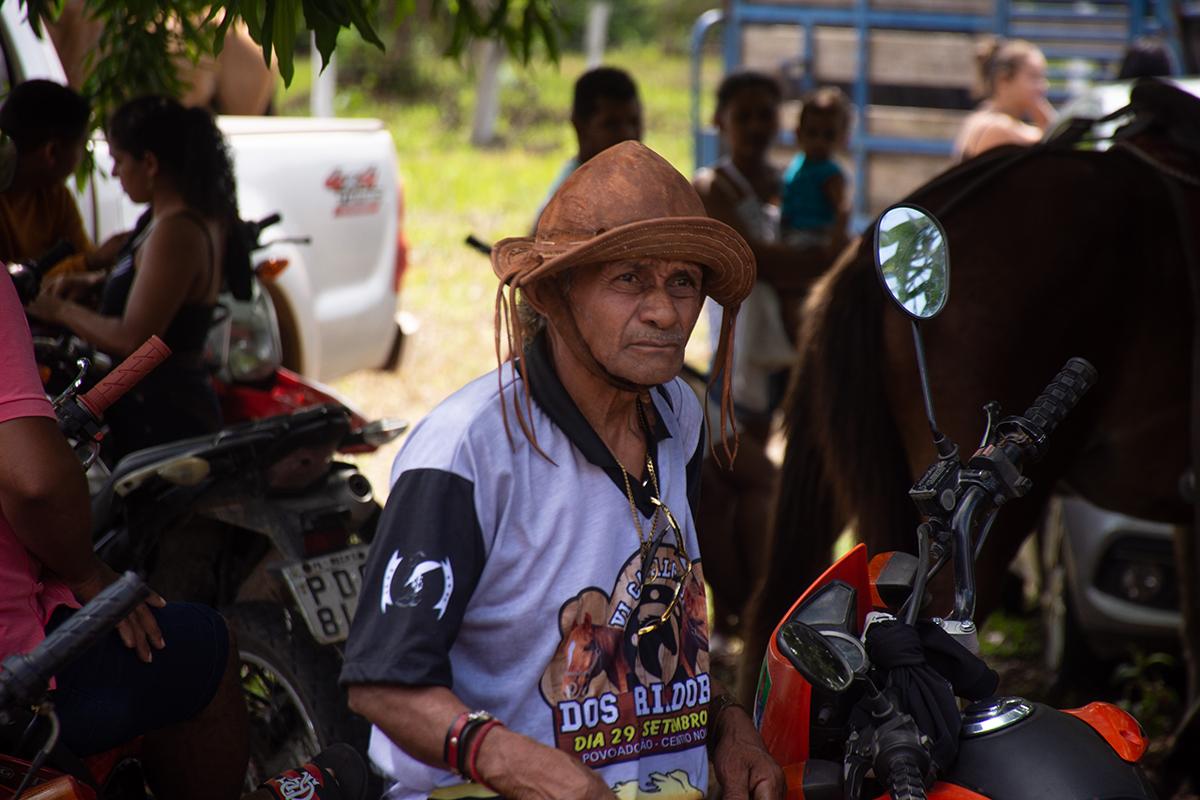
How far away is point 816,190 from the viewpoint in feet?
20.9

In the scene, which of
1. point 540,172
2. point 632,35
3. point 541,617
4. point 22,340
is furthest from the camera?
point 632,35

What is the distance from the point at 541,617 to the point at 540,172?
684 inches

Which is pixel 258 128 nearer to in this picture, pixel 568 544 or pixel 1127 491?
pixel 1127 491

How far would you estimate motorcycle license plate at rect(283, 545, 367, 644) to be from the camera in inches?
120

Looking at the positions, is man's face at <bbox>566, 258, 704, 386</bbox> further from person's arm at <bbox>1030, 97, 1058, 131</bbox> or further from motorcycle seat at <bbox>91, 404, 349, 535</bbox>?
person's arm at <bbox>1030, 97, 1058, 131</bbox>

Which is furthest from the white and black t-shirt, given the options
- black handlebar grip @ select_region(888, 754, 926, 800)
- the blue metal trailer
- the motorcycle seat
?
the blue metal trailer

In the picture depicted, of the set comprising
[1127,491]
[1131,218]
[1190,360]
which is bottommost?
[1127,491]

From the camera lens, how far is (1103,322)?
156 inches

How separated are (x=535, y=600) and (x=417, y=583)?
0.66ft

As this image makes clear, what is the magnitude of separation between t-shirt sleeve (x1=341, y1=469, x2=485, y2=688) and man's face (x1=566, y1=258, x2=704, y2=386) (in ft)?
0.99

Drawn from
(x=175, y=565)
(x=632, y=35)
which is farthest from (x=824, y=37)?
(x=632, y=35)

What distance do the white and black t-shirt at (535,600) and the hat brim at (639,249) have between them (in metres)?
0.17

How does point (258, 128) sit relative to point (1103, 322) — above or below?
above

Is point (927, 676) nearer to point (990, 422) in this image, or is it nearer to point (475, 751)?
point (990, 422)
